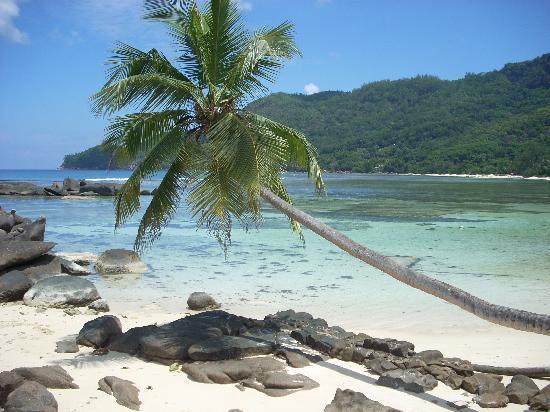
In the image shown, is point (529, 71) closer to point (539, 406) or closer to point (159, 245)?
point (159, 245)

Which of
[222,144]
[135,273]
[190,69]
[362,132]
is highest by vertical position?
[362,132]

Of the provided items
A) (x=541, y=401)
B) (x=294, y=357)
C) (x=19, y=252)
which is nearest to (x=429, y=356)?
(x=541, y=401)

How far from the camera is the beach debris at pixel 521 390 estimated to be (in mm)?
6090

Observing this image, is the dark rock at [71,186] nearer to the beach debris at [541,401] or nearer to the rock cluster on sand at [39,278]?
the rock cluster on sand at [39,278]

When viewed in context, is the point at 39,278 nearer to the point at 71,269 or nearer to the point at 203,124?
the point at 71,269

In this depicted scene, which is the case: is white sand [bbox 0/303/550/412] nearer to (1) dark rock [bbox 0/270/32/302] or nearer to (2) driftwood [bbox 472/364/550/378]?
(2) driftwood [bbox 472/364/550/378]

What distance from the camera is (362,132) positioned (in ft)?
489

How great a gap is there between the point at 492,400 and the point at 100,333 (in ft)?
16.7

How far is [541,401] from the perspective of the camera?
19.2ft

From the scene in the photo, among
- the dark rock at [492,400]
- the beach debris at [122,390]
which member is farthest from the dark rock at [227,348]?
the dark rock at [492,400]

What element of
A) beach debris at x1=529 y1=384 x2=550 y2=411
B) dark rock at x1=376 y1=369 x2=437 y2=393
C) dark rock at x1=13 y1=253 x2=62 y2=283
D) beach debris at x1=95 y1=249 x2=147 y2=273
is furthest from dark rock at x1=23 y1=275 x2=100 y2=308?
beach debris at x1=529 y1=384 x2=550 y2=411

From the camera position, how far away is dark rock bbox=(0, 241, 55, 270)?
41.4ft

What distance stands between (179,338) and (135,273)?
25.1 feet

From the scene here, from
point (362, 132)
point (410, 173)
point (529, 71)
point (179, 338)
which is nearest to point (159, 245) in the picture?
point (179, 338)
